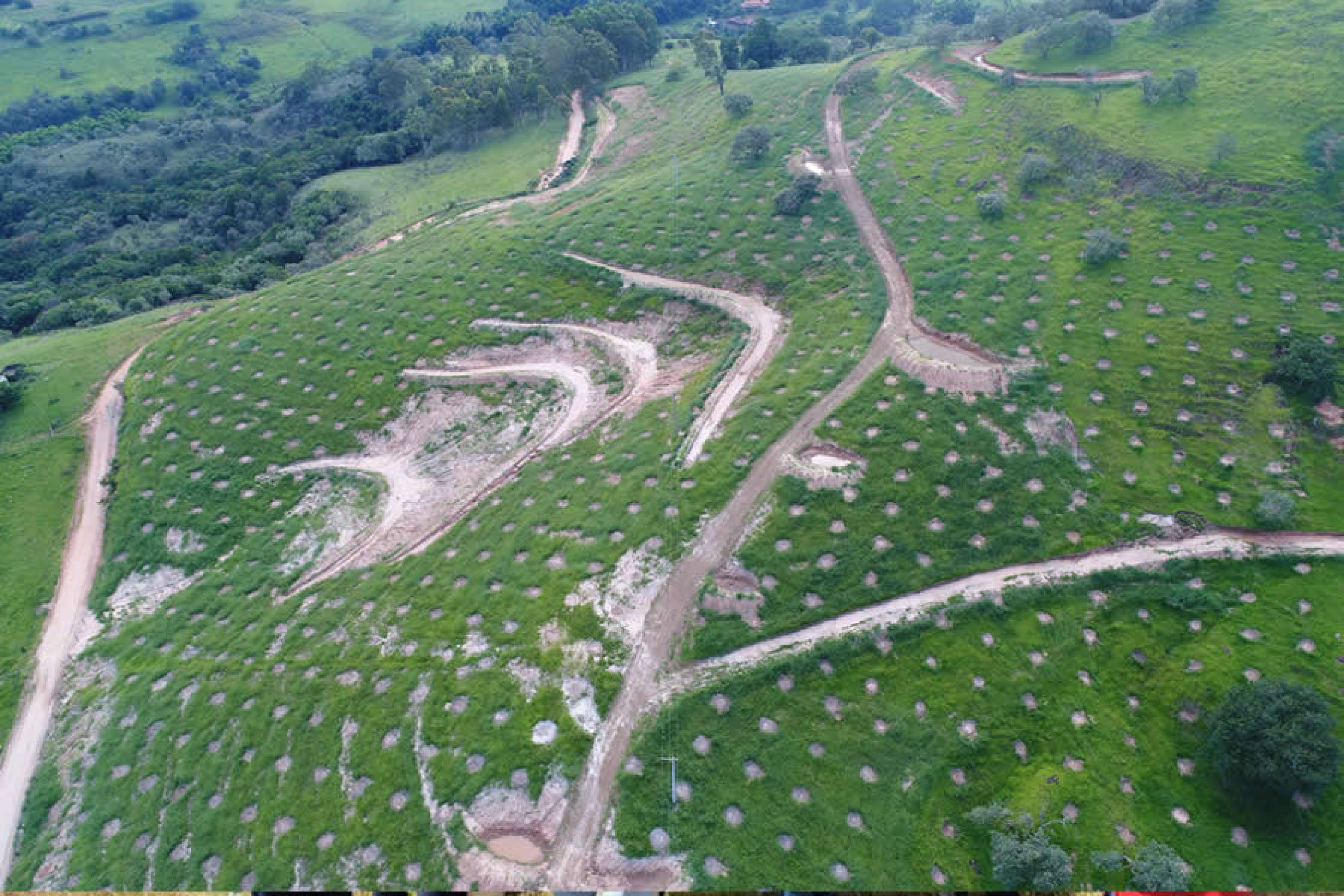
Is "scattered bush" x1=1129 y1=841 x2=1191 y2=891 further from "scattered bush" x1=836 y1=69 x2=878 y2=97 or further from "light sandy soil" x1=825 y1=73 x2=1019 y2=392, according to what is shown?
"scattered bush" x1=836 y1=69 x2=878 y2=97

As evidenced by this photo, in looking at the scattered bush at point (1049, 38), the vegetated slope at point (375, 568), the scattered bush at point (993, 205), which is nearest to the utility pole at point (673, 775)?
the vegetated slope at point (375, 568)

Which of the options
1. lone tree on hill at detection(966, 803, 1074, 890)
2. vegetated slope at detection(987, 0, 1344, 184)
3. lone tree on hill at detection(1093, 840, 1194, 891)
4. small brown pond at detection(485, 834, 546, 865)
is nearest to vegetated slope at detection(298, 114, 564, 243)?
vegetated slope at detection(987, 0, 1344, 184)

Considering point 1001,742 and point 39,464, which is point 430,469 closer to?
point 39,464

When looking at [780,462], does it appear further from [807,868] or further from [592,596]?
[807,868]

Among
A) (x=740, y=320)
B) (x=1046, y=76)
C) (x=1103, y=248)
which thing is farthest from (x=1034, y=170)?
(x=740, y=320)

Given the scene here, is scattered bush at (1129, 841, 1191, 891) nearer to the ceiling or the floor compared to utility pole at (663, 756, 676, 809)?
nearer to the floor
